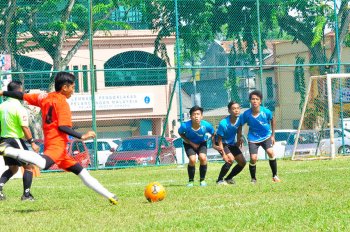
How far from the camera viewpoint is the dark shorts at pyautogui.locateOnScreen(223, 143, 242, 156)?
1571 cm

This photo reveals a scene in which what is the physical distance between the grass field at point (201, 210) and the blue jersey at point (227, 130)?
4.57ft

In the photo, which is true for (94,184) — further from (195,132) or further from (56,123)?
(195,132)

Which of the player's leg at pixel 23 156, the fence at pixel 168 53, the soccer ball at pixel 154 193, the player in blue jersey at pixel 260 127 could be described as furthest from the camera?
the fence at pixel 168 53

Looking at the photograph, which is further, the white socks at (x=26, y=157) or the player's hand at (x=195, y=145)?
the player's hand at (x=195, y=145)

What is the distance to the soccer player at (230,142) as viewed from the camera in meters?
15.5

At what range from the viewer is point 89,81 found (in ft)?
88.0

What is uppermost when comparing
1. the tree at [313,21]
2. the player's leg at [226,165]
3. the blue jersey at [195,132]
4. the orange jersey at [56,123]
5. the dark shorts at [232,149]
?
the tree at [313,21]

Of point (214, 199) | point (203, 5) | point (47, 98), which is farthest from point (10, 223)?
point (203, 5)

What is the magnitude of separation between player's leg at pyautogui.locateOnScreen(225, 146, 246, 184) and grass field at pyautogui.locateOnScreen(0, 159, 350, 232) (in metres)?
1.03

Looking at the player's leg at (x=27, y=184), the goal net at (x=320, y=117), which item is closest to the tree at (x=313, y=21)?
the goal net at (x=320, y=117)

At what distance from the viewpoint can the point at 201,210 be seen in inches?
403

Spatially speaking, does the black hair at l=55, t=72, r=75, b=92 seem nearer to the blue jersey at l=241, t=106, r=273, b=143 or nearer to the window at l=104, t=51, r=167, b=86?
the blue jersey at l=241, t=106, r=273, b=143

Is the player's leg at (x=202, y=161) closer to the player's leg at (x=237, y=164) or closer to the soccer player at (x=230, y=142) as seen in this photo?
the soccer player at (x=230, y=142)

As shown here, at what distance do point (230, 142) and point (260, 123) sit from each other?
0.64 m
